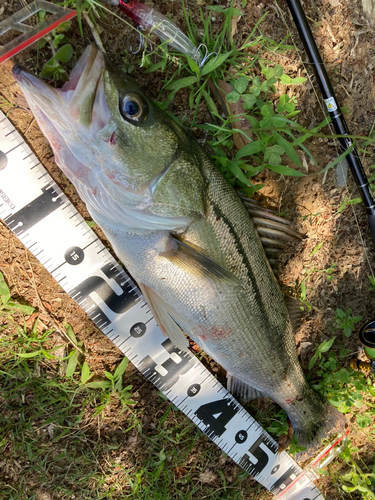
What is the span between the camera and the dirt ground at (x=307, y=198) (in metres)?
2.46

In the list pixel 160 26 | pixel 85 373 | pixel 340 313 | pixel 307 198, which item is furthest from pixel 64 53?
pixel 340 313

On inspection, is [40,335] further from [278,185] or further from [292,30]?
[292,30]

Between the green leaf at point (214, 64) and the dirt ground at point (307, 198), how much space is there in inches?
10.0

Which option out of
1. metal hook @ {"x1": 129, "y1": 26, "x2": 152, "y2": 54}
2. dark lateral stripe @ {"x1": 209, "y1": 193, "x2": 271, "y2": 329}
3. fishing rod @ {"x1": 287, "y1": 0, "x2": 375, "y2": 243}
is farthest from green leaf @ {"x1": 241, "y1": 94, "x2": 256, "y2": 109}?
dark lateral stripe @ {"x1": 209, "y1": 193, "x2": 271, "y2": 329}

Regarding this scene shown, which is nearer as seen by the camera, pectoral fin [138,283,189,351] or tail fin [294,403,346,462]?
pectoral fin [138,283,189,351]

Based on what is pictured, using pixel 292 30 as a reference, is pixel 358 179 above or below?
below

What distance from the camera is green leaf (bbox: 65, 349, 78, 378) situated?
2619mm

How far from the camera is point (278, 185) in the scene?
2.84 meters

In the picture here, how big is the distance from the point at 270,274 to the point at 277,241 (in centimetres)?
24

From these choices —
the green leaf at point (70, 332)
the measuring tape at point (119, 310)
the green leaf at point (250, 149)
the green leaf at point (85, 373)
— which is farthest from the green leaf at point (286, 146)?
the green leaf at point (85, 373)

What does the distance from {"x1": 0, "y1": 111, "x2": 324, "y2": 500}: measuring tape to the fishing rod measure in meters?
1.91

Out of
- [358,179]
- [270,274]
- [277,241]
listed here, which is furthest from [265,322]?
[358,179]

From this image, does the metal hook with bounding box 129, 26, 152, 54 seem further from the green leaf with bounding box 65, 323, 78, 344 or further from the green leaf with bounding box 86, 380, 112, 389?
the green leaf with bounding box 86, 380, 112, 389

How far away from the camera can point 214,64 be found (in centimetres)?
246
